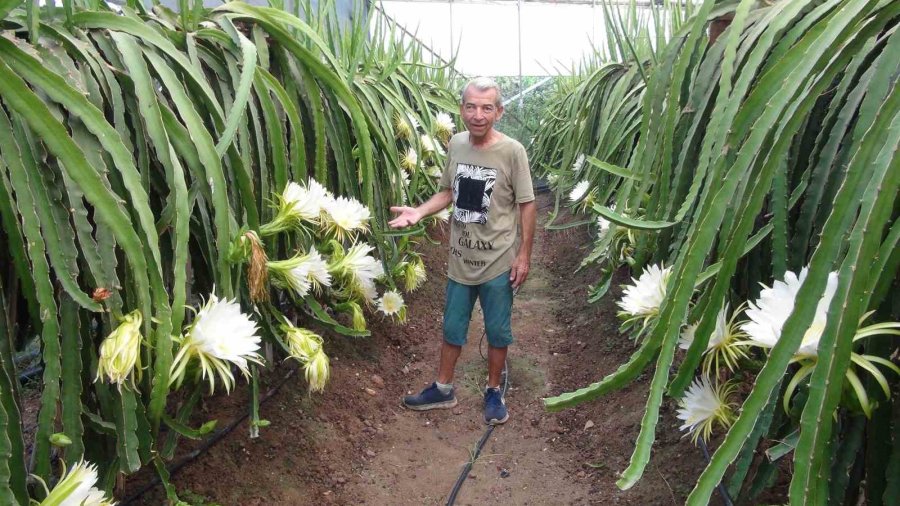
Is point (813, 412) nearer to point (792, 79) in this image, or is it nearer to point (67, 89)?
point (792, 79)

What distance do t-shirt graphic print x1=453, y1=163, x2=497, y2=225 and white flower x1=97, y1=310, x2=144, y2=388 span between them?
111 centimetres

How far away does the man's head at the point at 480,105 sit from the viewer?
1.69 meters

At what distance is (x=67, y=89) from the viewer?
78 centimetres

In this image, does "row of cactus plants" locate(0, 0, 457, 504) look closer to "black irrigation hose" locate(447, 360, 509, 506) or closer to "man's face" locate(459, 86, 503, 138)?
"man's face" locate(459, 86, 503, 138)

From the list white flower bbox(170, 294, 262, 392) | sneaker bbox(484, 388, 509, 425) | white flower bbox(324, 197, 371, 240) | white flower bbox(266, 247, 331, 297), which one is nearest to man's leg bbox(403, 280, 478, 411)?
sneaker bbox(484, 388, 509, 425)

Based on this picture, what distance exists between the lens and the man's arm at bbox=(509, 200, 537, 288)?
5.79 ft

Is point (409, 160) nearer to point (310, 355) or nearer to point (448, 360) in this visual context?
point (448, 360)

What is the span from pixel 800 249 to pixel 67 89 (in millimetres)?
957

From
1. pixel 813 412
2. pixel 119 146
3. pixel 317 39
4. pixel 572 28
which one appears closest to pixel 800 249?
pixel 813 412

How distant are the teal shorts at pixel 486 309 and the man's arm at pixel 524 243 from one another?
0.03 metres

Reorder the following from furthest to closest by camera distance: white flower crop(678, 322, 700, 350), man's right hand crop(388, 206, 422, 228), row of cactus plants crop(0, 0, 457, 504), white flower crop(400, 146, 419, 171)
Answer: white flower crop(400, 146, 419, 171) → man's right hand crop(388, 206, 422, 228) → white flower crop(678, 322, 700, 350) → row of cactus plants crop(0, 0, 457, 504)

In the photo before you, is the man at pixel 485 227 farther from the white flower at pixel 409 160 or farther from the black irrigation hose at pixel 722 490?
the black irrigation hose at pixel 722 490

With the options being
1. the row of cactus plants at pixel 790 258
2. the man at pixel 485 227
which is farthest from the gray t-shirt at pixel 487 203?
the row of cactus plants at pixel 790 258

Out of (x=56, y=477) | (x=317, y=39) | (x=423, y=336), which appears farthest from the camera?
(x=423, y=336)
